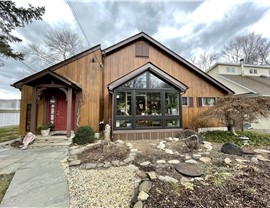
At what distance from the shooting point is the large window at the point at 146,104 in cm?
795

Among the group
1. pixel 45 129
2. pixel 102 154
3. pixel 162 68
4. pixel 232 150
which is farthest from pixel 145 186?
pixel 162 68

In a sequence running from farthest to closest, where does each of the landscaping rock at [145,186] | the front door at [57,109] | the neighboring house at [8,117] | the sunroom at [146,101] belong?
the neighboring house at [8,117] < the front door at [57,109] < the sunroom at [146,101] < the landscaping rock at [145,186]

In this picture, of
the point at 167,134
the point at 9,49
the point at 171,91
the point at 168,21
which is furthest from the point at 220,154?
the point at 9,49

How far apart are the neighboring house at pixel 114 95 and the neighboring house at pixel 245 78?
5.42 metres

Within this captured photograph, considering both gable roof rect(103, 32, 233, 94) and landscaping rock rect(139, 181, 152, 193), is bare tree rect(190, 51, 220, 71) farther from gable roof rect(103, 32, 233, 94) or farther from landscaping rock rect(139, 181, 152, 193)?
landscaping rock rect(139, 181, 152, 193)

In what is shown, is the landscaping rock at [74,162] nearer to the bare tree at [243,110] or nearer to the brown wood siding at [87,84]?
the brown wood siding at [87,84]

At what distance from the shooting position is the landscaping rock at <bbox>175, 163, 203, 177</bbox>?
3740mm

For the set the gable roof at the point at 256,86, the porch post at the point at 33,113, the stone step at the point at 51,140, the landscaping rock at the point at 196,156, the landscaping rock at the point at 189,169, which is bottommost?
the landscaping rock at the point at 189,169

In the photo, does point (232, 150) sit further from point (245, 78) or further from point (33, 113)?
point (245, 78)

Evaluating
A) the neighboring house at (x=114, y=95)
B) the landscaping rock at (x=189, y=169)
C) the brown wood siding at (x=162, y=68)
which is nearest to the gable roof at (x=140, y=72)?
the neighboring house at (x=114, y=95)

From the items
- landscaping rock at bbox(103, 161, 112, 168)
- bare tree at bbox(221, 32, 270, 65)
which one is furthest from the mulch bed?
bare tree at bbox(221, 32, 270, 65)

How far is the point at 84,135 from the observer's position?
23.2 feet

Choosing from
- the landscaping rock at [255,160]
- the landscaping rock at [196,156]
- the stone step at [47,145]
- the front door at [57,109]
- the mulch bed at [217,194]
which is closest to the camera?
the mulch bed at [217,194]

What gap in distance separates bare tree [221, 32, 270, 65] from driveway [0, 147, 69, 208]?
29711 millimetres
